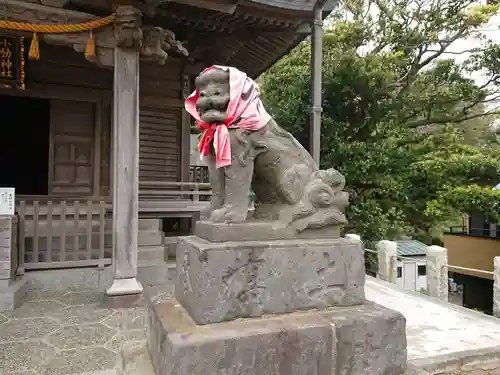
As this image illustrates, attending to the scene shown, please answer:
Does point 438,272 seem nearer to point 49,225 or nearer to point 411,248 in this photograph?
point 49,225

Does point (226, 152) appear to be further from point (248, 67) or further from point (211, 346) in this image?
point (248, 67)

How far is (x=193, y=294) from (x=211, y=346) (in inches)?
14.1

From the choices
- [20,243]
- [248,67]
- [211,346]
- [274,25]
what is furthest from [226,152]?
[248,67]

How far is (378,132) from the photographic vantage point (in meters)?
11.7

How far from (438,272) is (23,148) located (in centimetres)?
915

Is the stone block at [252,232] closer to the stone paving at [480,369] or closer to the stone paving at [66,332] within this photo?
the stone paving at [66,332]

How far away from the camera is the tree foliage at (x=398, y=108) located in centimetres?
1064

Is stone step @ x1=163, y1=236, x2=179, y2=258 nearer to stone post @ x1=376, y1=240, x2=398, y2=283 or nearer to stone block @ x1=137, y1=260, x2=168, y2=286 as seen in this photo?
stone block @ x1=137, y1=260, x2=168, y2=286

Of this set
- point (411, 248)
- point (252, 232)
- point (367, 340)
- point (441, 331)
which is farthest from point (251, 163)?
point (411, 248)

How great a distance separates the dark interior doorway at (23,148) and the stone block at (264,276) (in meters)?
7.12

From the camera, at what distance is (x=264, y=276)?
2305 mm

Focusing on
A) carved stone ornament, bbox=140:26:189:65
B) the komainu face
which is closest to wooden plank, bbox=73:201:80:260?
carved stone ornament, bbox=140:26:189:65

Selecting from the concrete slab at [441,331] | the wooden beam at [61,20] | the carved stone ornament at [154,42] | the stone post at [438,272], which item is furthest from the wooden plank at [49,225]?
the stone post at [438,272]

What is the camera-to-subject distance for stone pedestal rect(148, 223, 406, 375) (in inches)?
80.3
